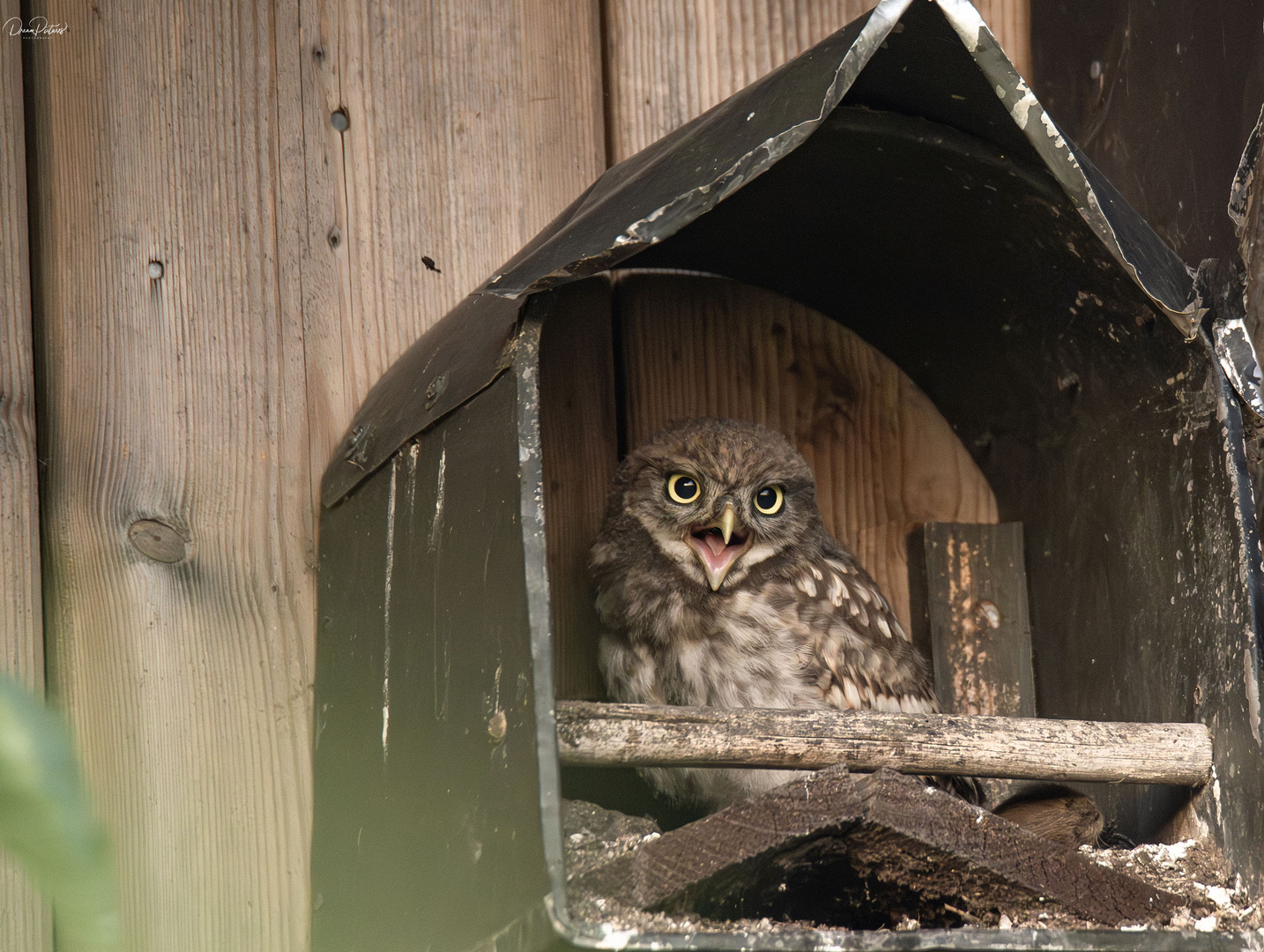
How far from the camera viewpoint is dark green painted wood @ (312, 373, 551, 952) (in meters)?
1.50

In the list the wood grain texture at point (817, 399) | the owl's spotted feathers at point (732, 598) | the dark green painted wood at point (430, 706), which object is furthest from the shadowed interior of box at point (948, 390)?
the dark green painted wood at point (430, 706)

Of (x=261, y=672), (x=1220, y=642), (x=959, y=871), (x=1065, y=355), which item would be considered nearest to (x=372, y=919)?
(x=261, y=672)

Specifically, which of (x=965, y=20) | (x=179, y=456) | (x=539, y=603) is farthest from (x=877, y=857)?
(x=179, y=456)

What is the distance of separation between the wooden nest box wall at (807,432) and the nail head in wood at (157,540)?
11.3 inches

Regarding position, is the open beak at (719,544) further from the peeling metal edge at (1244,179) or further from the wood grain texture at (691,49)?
the peeling metal edge at (1244,179)

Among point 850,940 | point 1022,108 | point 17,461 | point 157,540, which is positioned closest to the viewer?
point 850,940

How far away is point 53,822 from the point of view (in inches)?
14.2

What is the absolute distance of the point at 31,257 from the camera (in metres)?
2.28

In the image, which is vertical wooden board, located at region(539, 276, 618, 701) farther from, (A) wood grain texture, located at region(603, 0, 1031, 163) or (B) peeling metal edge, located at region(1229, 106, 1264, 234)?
(B) peeling metal edge, located at region(1229, 106, 1264, 234)

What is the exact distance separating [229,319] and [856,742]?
4.92 ft

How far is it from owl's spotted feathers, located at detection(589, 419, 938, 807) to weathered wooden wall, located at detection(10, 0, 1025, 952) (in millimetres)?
613

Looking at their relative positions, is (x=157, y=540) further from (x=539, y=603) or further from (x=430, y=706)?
(x=539, y=603)

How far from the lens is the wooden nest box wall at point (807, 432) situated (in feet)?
5.30

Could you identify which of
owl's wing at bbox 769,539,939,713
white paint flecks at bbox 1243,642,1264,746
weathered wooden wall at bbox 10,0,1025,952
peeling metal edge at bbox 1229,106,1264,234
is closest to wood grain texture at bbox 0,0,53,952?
weathered wooden wall at bbox 10,0,1025,952
